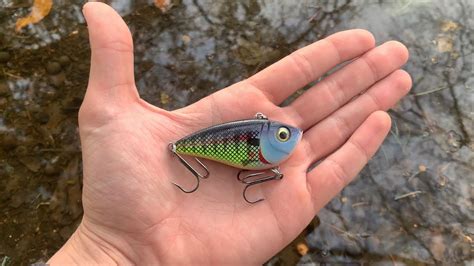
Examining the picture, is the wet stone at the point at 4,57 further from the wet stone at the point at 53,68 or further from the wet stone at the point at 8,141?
the wet stone at the point at 8,141

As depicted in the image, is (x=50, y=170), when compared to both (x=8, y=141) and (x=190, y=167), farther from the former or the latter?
(x=190, y=167)

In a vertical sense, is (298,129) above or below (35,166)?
above

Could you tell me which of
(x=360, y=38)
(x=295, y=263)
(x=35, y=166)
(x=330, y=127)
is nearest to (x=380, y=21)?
(x=360, y=38)

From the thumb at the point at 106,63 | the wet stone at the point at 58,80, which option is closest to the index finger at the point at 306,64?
the thumb at the point at 106,63

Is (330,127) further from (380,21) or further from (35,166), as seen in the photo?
(35,166)

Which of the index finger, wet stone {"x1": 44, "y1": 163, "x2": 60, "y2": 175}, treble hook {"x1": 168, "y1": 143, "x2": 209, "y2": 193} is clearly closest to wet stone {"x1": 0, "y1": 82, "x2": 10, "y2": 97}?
wet stone {"x1": 44, "y1": 163, "x2": 60, "y2": 175}

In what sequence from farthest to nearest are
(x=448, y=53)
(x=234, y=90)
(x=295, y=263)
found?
(x=448, y=53)
(x=295, y=263)
(x=234, y=90)
